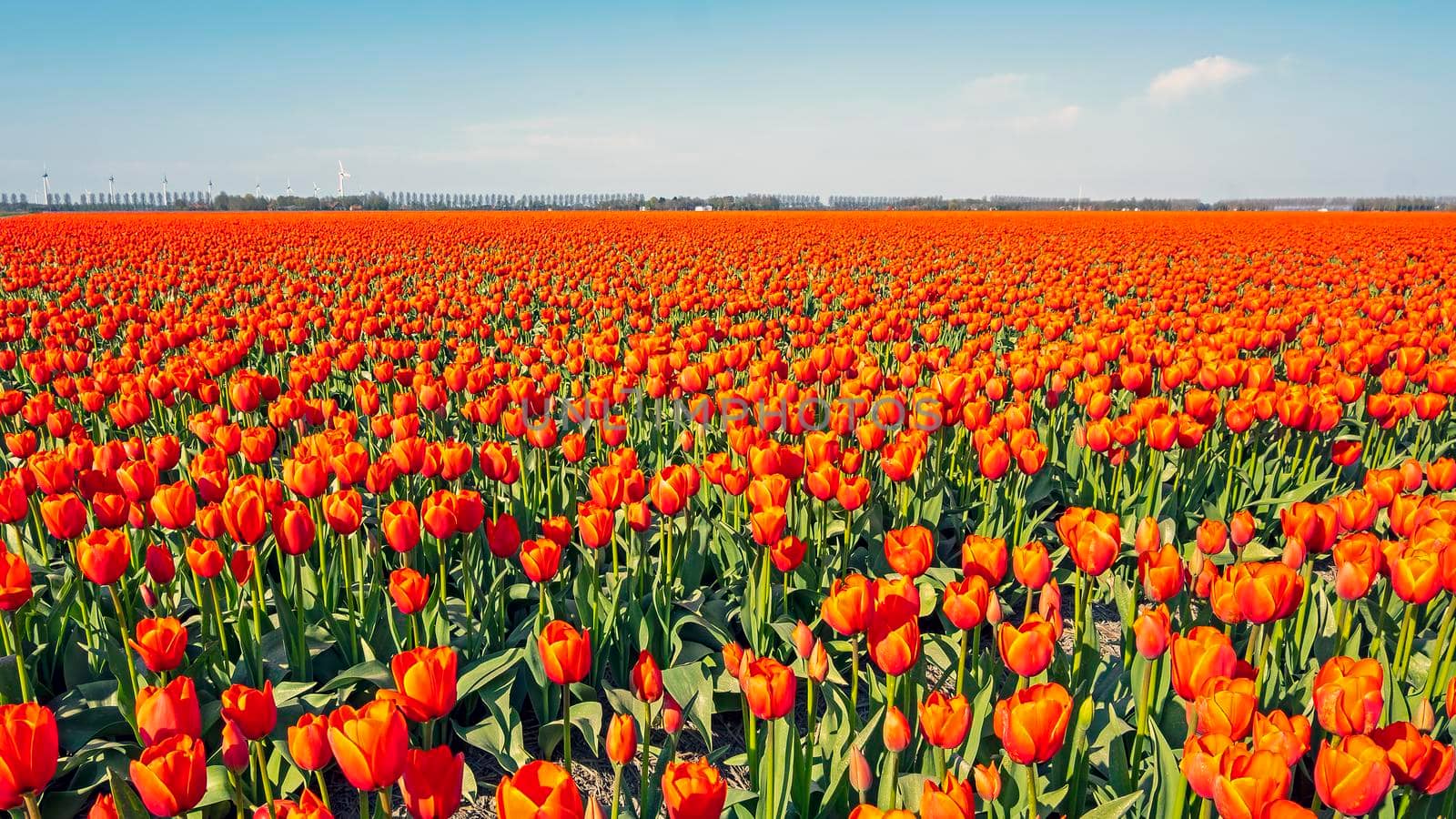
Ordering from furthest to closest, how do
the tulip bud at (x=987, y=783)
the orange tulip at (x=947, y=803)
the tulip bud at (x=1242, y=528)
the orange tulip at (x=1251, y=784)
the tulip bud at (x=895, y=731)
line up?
the tulip bud at (x=1242, y=528) < the tulip bud at (x=895, y=731) < the tulip bud at (x=987, y=783) < the orange tulip at (x=947, y=803) < the orange tulip at (x=1251, y=784)

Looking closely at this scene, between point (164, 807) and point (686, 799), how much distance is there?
0.92 meters

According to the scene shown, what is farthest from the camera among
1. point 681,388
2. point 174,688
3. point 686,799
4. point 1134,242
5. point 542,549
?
point 1134,242

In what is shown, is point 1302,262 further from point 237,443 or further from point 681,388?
point 237,443

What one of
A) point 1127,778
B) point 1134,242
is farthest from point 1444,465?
point 1134,242

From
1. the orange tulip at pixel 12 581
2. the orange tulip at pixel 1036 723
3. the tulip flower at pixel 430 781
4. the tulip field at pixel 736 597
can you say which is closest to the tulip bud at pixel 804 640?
the tulip field at pixel 736 597

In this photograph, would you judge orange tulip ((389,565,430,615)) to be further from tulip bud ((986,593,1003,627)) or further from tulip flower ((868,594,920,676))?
tulip bud ((986,593,1003,627))

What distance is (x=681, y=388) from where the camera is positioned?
537 cm

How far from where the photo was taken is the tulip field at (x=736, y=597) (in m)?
1.79

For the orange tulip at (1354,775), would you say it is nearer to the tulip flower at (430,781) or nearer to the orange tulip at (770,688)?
the orange tulip at (770,688)

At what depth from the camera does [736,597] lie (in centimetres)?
366

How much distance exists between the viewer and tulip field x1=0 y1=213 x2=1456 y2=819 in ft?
5.88

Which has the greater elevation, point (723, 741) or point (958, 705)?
point (958, 705)

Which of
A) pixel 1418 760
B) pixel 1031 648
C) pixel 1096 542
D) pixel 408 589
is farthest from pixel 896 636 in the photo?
pixel 408 589

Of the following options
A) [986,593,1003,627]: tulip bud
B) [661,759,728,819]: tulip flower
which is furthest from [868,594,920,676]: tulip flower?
[661,759,728,819]: tulip flower
